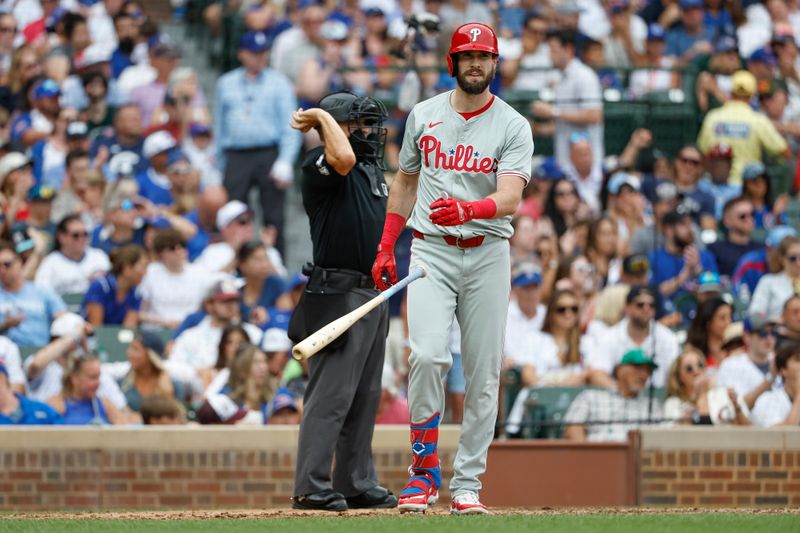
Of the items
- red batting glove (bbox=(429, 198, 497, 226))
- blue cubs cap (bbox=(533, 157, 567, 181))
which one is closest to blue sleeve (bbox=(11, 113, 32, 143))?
blue cubs cap (bbox=(533, 157, 567, 181))

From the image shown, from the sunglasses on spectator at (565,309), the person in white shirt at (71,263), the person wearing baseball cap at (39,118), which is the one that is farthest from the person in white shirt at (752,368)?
the person wearing baseball cap at (39,118)

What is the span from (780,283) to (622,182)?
Result: 1891 mm

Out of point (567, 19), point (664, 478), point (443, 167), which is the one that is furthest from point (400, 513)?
point (567, 19)

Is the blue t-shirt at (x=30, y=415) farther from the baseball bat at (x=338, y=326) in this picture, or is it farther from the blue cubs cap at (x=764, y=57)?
the blue cubs cap at (x=764, y=57)

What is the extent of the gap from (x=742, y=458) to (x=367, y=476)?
3.18 metres

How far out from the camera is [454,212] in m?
7.05

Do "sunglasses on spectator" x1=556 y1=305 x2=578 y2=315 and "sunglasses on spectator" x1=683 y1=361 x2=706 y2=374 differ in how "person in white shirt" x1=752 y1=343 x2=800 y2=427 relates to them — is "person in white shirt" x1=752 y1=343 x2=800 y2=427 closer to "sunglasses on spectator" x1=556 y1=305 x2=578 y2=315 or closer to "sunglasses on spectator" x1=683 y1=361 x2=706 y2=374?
"sunglasses on spectator" x1=683 y1=361 x2=706 y2=374

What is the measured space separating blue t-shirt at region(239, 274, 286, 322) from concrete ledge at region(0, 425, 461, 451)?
2.80m

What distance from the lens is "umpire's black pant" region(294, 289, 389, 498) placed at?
7.75 m

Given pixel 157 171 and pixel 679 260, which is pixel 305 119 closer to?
pixel 679 260

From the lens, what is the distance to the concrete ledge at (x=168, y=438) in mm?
10367

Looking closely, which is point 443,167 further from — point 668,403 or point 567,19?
point 567,19

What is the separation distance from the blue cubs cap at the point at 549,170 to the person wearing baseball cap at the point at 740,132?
143cm

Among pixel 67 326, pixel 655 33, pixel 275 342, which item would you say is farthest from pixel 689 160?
pixel 67 326
